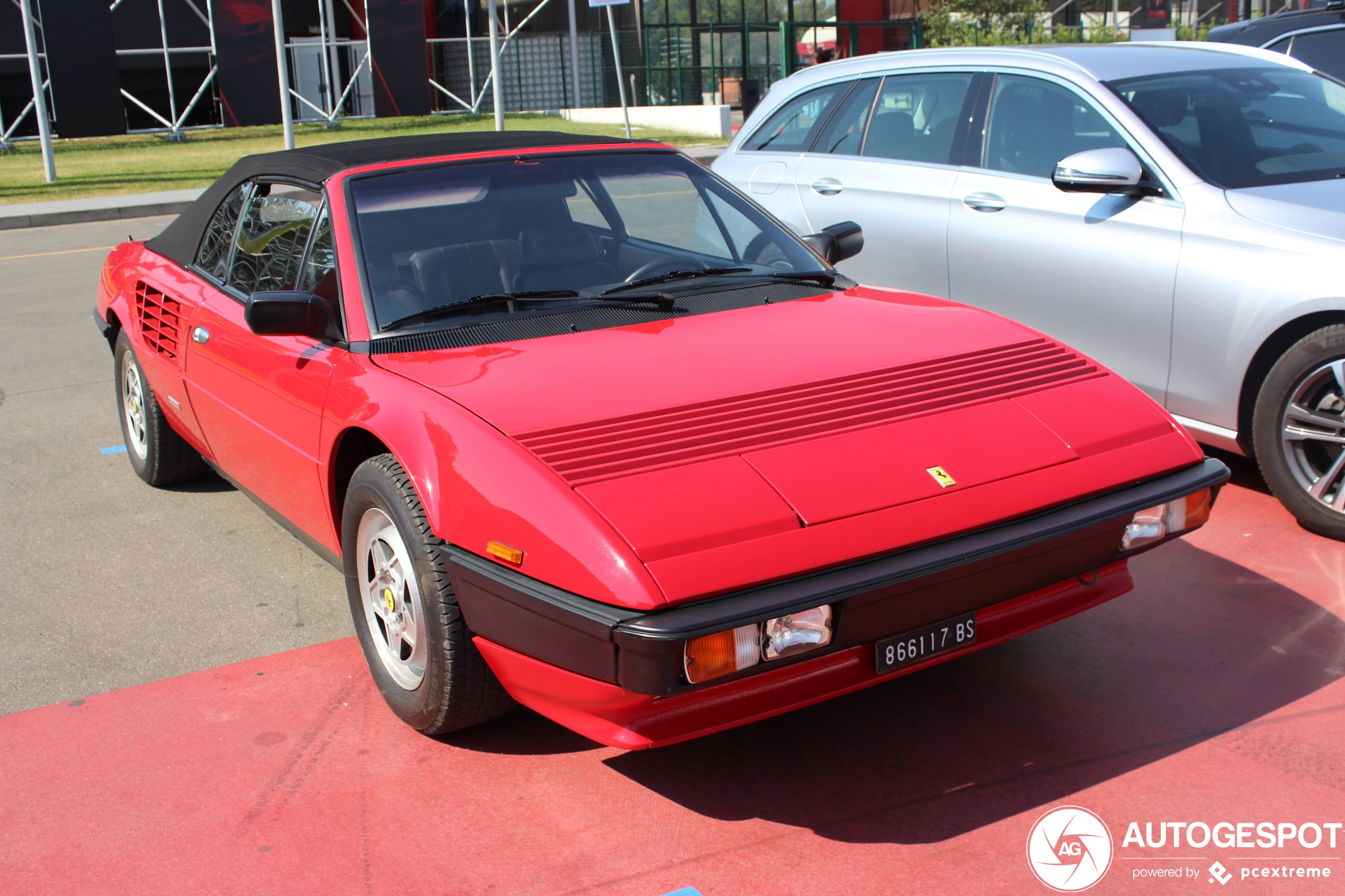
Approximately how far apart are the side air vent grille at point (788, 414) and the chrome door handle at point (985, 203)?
210 centimetres

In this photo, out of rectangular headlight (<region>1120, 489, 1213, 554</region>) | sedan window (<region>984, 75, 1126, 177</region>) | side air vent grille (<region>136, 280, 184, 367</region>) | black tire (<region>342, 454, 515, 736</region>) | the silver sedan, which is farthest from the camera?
sedan window (<region>984, 75, 1126, 177</region>)

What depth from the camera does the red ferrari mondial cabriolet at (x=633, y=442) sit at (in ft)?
8.49

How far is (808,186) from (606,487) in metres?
4.07

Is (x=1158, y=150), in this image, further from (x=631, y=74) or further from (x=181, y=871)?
(x=631, y=74)

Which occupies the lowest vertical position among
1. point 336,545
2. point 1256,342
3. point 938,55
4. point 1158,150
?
point 336,545

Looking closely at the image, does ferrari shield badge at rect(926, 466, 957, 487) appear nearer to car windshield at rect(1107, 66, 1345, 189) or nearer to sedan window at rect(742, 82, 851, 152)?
car windshield at rect(1107, 66, 1345, 189)

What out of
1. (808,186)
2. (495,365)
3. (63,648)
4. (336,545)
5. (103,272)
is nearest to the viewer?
(495,365)

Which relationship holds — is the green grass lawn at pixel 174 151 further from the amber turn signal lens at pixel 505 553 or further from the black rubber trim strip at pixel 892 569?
the amber turn signal lens at pixel 505 553

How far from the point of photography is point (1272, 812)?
279cm

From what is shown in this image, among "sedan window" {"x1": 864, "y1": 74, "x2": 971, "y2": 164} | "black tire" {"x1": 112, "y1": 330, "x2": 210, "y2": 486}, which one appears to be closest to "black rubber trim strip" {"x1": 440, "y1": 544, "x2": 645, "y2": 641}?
"black tire" {"x1": 112, "y1": 330, "x2": 210, "y2": 486}

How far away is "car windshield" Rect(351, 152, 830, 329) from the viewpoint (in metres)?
3.59

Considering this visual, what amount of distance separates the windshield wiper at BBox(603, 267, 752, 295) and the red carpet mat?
4.34 feet

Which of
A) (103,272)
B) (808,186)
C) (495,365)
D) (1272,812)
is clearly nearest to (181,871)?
(495,365)

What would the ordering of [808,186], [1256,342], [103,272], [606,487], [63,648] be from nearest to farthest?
[606,487], [63,648], [1256,342], [103,272], [808,186]
